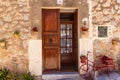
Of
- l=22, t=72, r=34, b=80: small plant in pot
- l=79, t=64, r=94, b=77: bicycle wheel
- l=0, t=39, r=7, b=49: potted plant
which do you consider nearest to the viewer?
l=22, t=72, r=34, b=80: small plant in pot

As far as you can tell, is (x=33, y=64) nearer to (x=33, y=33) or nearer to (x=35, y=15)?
(x=33, y=33)

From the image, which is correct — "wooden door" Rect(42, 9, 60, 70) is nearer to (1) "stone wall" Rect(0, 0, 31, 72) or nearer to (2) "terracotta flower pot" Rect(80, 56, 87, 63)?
(1) "stone wall" Rect(0, 0, 31, 72)

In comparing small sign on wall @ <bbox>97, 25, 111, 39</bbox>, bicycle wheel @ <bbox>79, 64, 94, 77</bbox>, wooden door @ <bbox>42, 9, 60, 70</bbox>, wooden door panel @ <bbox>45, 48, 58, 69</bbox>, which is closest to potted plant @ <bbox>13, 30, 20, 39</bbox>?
wooden door @ <bbox>42, 9, 60, 70</bbox>

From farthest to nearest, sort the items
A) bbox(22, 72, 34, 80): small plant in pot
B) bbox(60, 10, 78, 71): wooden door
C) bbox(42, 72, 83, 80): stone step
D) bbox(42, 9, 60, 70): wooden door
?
bbox(60, 10, 78, 71): wooden door → bbox(42, 9, 60, 70): wooden door → bbox(42, 72, 83, 80): stone step → bbox(22, 72, 34, 80): small plant in pot

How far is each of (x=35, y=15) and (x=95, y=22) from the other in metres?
1.83

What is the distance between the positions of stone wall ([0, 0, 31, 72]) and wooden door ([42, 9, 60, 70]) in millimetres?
582

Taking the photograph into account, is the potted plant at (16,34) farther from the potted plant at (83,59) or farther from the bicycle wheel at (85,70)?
the bicycle wheel at (85,70)

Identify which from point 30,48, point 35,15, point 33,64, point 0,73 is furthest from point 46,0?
point 0,73

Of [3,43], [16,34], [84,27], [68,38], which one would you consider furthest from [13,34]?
[84,27]

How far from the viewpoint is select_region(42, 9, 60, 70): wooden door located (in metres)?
7.14

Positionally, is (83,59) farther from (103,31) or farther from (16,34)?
(16,34)

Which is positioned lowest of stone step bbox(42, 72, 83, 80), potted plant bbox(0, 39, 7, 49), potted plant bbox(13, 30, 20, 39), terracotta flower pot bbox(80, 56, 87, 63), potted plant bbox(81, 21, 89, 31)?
stone step bbox(42, 72, 83, 80)

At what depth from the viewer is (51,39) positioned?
23.7 feet

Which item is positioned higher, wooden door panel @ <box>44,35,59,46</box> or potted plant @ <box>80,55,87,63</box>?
wooden door panel @ <box>44,35,59,46</box>
